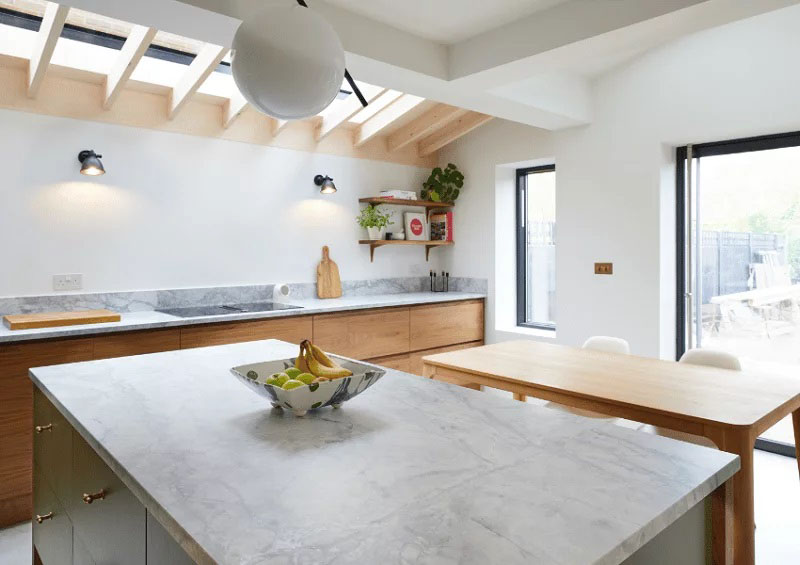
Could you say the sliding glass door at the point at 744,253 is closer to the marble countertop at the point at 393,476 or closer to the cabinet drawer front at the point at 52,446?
the marble countertop at the point at 393,476

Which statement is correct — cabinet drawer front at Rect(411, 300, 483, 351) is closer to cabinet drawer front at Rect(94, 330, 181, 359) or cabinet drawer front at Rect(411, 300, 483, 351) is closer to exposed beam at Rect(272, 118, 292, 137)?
exposed beam at Rect(272, 118, 292, 137)

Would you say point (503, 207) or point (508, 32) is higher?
point (508, 32)

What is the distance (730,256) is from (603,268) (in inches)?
32.4

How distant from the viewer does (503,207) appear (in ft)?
16.1

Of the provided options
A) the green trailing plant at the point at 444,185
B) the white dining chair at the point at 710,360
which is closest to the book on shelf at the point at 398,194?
the green trailing plant at the point at 444,185

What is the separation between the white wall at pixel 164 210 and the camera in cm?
313

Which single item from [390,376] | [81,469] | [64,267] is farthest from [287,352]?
[64,267]

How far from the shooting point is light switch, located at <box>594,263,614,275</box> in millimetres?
4086

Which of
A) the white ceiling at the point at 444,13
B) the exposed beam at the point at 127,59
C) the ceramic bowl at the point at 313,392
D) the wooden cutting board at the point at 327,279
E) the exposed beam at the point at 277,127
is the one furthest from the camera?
the wooden cutting board at the point at 327,279

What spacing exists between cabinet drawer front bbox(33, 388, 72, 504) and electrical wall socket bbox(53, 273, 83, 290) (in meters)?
1.51

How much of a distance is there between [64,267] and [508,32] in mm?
2875

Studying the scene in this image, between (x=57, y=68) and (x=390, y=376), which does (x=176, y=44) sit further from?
(x=390, y=376)

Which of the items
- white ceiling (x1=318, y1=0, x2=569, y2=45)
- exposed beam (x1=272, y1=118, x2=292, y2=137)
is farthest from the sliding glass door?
exposed beam (x1=272, y1=118, x2=292, y2=137)

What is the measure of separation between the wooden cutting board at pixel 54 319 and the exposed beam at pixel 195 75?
138 cm
